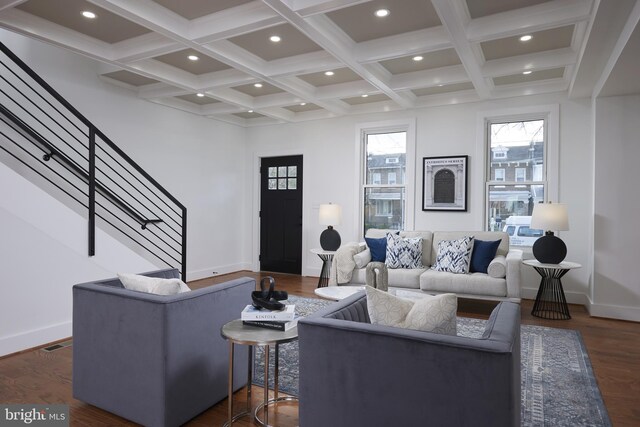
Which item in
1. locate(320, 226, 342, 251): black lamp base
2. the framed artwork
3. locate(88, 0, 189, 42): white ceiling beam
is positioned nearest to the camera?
locate(88, 0, 189, 42): white ceiling beam

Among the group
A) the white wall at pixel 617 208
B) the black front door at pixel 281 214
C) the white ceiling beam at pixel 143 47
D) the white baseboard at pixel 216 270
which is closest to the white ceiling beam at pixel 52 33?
the white ceiling beam at pixel 143 47

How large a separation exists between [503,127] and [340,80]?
2256 millimetres

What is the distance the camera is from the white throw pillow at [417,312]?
1.70m

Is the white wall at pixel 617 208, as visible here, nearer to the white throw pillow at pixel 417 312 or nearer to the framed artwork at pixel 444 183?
the framed artwork at pixel 444 183

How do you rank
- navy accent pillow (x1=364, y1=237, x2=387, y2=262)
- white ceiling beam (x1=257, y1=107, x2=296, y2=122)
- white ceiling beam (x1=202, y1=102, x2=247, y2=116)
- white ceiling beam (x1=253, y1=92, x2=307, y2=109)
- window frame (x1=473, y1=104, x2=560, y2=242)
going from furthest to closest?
1. white ceiling beam (x1=257, y1=107, x2=296, y2=122)
2. white ceiling beam (x1=202, y1=102, x2=247, y2=116)
3. white ceiling beam (x1=253, y1=92, x2=307, y2=109)
4. navy accent pillow (x1=364, y1=237, x2=387, y2=262)
5. window frame (x1=473, y1=104, x2=560, y2=242)

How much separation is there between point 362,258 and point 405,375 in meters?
3.57

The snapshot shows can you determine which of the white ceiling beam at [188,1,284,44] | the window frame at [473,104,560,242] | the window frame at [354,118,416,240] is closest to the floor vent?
the white ceiling beam at [188,1,284,44]

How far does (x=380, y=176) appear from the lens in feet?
20.4

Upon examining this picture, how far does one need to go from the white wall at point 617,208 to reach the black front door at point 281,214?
13.7ft

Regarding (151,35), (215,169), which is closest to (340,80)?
(151,35)

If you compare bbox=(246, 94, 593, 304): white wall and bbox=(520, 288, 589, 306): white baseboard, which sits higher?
bbox=(246, 94, 593, 304): white wall

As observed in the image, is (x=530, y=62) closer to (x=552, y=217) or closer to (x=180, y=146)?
(x=552, y=217)

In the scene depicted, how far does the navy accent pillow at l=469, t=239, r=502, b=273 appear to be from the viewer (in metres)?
4.64

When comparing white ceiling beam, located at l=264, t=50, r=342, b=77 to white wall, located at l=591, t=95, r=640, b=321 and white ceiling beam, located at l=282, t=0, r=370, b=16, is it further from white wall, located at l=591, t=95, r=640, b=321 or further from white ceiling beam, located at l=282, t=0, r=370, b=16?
white wall, located at l=591, t=95, r=640, b=321
